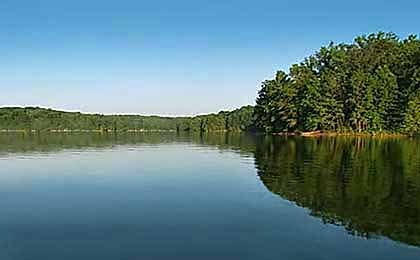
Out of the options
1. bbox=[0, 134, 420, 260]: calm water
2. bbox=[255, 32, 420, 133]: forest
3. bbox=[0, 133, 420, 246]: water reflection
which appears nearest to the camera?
bbox=[0, 134, 420, 260]: calm water

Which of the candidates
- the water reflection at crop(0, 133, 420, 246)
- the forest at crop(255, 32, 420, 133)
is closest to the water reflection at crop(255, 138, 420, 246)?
the water reflection at crop(0, 133, 420, 246)

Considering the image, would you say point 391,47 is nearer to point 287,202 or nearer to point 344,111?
point 344,111

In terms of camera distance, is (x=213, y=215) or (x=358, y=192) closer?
(x=213, y=215)

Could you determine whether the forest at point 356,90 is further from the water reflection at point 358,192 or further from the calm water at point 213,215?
the calm water at point 213,215

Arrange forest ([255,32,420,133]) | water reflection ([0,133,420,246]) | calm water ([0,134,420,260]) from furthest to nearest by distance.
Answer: forest ([255,32,420,133])
water reflection ([0,133,420,246])
calm water ([0,134,420,260])

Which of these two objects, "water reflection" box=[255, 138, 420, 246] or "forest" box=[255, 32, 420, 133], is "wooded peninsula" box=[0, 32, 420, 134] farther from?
"water reflection" box=[255, 138, 420, 246]

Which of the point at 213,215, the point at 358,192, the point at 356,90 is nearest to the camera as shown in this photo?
the point at 213,215

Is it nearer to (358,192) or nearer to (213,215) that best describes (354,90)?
A: (358,192)

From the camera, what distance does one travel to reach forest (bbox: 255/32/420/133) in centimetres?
8350

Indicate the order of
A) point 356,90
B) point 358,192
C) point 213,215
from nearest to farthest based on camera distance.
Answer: point 213,215, point 358,192, point 356,90

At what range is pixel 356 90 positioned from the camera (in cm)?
8431

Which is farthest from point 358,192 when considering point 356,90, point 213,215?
point 356,90

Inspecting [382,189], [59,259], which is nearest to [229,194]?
[382,189]

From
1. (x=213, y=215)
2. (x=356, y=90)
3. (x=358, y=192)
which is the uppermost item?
(x=356, y=90)
